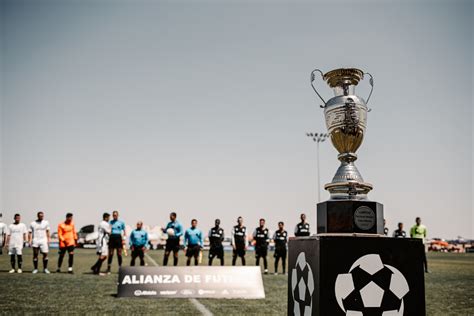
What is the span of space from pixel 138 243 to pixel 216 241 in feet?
8.19

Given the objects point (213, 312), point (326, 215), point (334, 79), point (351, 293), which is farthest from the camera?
point (213, 312)

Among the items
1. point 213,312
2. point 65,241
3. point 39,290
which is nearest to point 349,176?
point 213,312

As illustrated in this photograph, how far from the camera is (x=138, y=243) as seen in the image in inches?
540

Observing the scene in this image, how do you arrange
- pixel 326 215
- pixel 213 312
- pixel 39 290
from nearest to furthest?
pixel 326 215 → pixel 213 312 → pixel 39 290

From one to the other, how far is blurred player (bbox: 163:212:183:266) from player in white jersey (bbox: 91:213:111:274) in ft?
5.71

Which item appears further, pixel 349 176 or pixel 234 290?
pixel 234 290

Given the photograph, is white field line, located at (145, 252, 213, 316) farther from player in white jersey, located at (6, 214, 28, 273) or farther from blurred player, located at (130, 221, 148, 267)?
player in white jersey, located at (6, 214, 28, 273)

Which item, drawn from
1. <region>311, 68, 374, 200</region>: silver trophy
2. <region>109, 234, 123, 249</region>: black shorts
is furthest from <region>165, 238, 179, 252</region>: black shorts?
<region>311, 68, 374, 200</region>: silver trophy

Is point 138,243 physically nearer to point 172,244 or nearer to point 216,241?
point 172,244

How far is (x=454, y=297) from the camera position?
8688mm

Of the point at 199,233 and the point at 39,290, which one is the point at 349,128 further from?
the point at 199,233

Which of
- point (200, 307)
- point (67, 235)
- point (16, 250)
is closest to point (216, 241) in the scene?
point (67, 235)

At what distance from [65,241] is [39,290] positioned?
4844mm

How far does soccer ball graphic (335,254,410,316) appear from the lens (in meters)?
2.93
